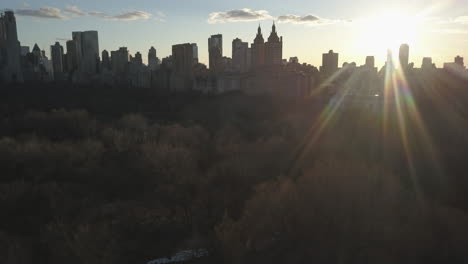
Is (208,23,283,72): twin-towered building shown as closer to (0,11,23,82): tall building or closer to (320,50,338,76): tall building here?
(320,50,338,76): tall building

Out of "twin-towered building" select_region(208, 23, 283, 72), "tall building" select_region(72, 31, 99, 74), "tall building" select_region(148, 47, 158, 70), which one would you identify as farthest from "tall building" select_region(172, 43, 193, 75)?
"tall building" select_region(148, 47, 158, 70)

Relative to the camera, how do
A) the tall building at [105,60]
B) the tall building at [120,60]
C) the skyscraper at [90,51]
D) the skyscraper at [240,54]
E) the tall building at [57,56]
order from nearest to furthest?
the tall building at [120,60], the skyscraper at [240,54], the skyscraper at [90,51], the tall building at [57,56], the tall building at [105,60]

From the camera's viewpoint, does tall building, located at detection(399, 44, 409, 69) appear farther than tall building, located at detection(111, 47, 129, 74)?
No

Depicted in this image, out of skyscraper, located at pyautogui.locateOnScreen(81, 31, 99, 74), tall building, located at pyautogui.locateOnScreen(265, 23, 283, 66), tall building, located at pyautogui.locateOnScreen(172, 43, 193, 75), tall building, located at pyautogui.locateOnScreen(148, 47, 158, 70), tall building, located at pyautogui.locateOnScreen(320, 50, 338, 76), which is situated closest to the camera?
tall building, located at pyautogui.locateOnScreen(172, 43, 193, 75)

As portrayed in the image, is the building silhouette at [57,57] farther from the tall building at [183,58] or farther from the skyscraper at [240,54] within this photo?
the skyscraper at [240,54]

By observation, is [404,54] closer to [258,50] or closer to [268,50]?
[268,50]

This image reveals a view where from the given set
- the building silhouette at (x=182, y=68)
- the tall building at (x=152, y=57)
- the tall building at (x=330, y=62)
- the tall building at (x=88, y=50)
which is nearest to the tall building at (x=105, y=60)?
the tall building at (x=88, y=50)
